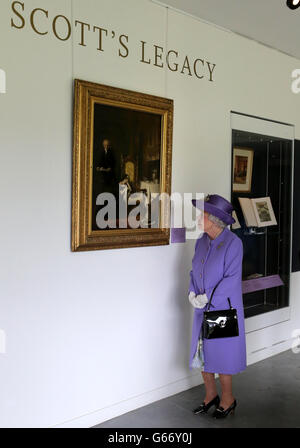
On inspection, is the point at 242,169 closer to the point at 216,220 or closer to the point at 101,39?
the point at 216,220

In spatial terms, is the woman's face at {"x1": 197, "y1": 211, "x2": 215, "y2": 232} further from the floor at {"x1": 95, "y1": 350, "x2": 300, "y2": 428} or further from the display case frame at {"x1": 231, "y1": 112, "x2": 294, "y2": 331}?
the floor at {"x1": 95, "y1": 350, "x2": 300, "y2": 428}

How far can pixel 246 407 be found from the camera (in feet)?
13.1

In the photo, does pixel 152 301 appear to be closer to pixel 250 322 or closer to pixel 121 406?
pixel 121 406

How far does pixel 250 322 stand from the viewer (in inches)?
201

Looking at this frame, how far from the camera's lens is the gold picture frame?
3.38 metres

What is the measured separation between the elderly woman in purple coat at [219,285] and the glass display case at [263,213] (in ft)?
4.23

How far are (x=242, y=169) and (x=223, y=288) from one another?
73.6 inches

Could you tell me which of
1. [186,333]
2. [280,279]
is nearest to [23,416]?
[186,333]

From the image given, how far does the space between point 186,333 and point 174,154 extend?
68.4 inches

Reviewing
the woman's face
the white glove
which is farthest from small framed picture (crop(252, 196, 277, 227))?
the white glove

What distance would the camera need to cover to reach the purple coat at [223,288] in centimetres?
361

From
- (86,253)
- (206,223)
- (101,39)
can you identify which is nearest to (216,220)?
(206,223)

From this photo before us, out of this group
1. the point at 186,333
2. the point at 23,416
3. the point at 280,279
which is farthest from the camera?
the point at 280,279

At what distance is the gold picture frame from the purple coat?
570 mm
